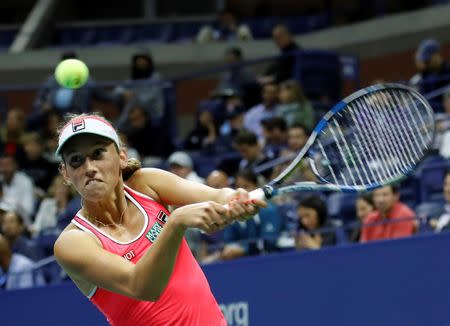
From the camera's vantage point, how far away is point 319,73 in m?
11.4

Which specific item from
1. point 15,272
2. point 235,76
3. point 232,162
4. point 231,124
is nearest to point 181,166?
point 232,162

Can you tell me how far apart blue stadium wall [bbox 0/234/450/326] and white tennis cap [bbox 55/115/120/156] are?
10.4 ft

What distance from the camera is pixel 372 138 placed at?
4699 mm

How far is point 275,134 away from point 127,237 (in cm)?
579

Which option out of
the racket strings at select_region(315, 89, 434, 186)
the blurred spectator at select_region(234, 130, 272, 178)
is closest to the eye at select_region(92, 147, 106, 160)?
the racket strings at select_region(315, 89, 434, 186)

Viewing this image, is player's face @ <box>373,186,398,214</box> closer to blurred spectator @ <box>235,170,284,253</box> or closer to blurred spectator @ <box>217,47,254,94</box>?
blurred spectator @ <box>235,170,284,253</box>

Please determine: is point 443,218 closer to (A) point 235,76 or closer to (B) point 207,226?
A: (B) point 207,226

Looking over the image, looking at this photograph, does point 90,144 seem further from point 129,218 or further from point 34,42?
point 34,42

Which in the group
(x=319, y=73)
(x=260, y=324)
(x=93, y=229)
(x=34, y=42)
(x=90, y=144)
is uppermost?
(x=34, y=42)

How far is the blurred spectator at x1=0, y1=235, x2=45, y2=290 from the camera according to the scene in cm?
807

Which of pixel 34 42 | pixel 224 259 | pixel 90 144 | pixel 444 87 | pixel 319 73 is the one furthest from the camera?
pixel 34 42

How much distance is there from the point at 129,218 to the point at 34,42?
13767 mm

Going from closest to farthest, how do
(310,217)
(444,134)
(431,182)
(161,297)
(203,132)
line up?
(161,297), (310,217), (431,182), (444,134), (203,132)

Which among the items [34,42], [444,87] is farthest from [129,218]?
[34,42]
